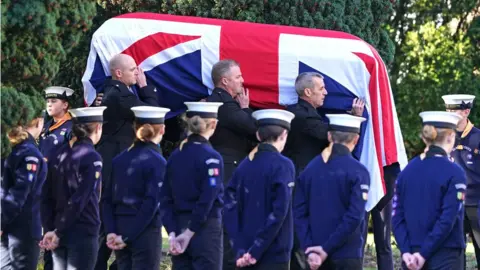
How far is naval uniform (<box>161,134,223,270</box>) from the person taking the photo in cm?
795

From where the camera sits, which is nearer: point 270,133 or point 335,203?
point 335,203

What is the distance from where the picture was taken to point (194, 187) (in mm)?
8008

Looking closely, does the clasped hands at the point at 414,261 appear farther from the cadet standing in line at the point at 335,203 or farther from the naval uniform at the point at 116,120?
the naval uniform at the point at 116,120

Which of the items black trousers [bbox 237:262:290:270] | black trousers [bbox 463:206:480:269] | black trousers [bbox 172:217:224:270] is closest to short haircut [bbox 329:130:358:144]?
black trousers [bbox 237:262:290:270]

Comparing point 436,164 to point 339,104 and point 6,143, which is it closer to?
point 339,104


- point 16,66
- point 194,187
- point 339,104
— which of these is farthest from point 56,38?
point 339,104

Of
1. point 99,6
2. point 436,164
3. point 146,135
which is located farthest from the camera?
point 99,6

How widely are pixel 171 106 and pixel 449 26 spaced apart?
43.5ft

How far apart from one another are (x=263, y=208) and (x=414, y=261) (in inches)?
41.3

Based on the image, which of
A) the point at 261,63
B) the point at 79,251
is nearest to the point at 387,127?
the point at 261,63

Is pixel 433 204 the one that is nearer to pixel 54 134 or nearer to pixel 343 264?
pixel 343 264

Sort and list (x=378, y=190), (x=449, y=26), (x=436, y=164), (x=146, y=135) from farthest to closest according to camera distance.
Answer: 1. (x=449, y=26)
2. (x=378, y=190)
3. (x=146, y=135)
4. (x=436, y=164)

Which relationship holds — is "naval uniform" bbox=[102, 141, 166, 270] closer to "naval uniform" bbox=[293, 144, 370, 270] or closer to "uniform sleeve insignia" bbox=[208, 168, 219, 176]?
"uniform sleeve insignia" bbox=[208, 168, 219, 176]

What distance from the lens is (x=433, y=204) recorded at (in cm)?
771
